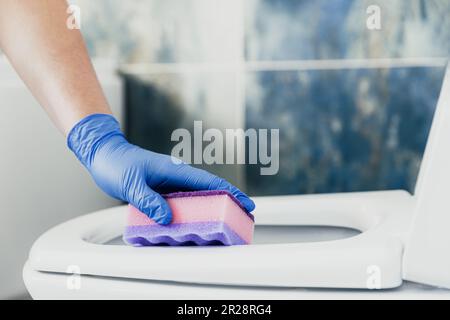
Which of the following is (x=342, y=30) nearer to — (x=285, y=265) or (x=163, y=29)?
(x=163, y=29)

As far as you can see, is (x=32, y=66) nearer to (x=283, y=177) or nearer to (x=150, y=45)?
(x=150, y=45)

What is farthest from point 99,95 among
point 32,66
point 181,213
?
point 181,213

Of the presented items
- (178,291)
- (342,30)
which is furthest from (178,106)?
(178,291)

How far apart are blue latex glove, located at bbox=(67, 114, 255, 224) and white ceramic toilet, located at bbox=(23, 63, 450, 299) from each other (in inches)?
2.6

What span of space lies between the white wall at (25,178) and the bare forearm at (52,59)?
0.25 meters

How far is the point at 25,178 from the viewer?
1.24 m

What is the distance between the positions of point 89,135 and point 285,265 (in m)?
0.34

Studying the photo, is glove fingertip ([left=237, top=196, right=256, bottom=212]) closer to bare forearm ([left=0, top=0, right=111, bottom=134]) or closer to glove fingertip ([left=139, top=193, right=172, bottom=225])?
glove fingertip ([left=139, top=193, right=172, bottom=225])

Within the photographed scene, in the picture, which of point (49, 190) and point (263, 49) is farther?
point (263, 49)

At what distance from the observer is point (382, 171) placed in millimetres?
1432

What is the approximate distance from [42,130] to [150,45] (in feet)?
1.12

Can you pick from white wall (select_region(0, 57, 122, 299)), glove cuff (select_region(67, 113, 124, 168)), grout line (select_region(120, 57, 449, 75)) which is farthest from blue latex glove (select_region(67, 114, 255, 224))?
grout line (select_region(120, 57, 449, 75))

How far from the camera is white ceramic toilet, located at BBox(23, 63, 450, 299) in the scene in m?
0.69

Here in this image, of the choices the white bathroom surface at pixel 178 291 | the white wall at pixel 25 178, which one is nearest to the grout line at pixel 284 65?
the white wall at pixel 25 178
